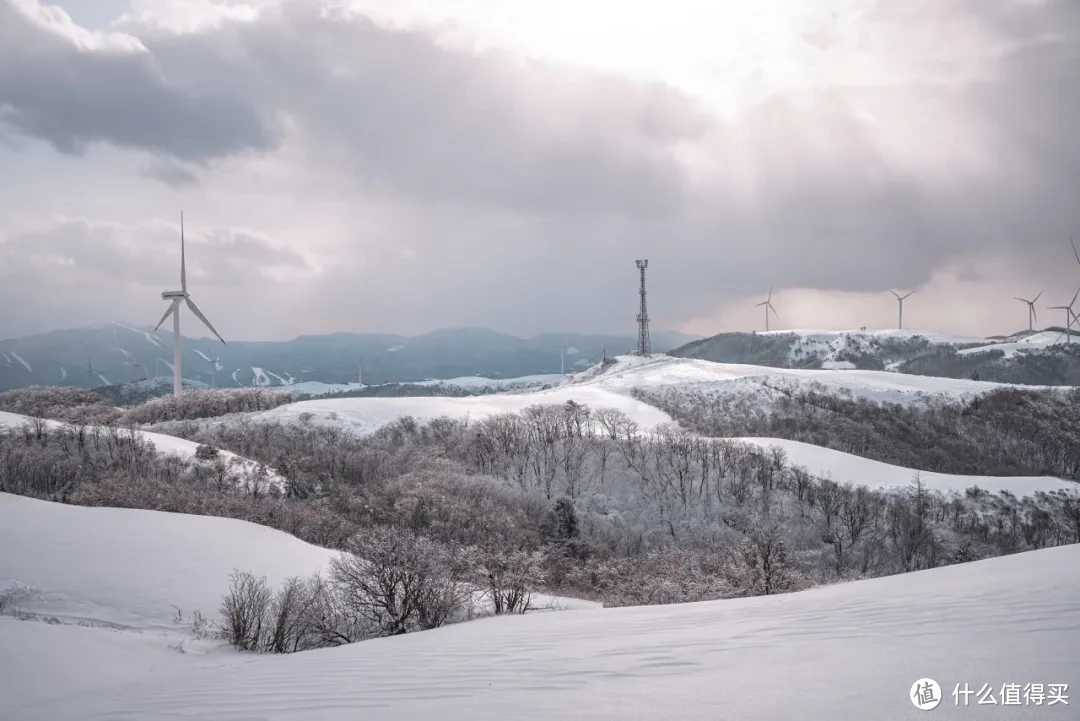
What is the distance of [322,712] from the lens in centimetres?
707

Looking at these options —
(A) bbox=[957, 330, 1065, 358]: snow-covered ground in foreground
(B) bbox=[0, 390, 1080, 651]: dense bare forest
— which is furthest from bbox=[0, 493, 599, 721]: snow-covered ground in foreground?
(A) bbox=[957, 330, 1065, 358]: snow-covered ground in foreground

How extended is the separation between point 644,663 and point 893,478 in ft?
188

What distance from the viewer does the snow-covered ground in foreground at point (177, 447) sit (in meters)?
43.2

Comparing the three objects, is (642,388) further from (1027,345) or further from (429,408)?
(1027,345)

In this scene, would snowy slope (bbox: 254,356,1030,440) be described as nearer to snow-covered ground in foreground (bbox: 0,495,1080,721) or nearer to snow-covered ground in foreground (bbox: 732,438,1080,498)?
snow-covered ground in foreground (bbox: 732,438,1080,498)

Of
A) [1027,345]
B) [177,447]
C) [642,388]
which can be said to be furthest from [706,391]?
[1027,345]

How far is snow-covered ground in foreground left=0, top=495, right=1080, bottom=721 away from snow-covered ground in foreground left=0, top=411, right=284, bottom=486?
31038mm

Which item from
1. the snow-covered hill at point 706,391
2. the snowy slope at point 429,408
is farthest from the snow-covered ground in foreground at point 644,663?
the snowy slope at point 429,408

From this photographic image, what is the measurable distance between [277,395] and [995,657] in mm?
81597

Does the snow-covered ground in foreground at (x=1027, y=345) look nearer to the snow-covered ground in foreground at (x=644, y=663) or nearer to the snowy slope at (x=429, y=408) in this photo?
the snowy slope at (x=429, y=408)

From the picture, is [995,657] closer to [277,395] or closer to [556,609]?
[556,609]

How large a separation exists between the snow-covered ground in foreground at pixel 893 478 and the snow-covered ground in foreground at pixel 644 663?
46.5 m

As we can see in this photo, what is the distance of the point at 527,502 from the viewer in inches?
1940

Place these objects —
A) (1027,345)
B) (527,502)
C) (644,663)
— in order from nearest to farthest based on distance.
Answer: (644,663)
(527,502)
(1027,345)
